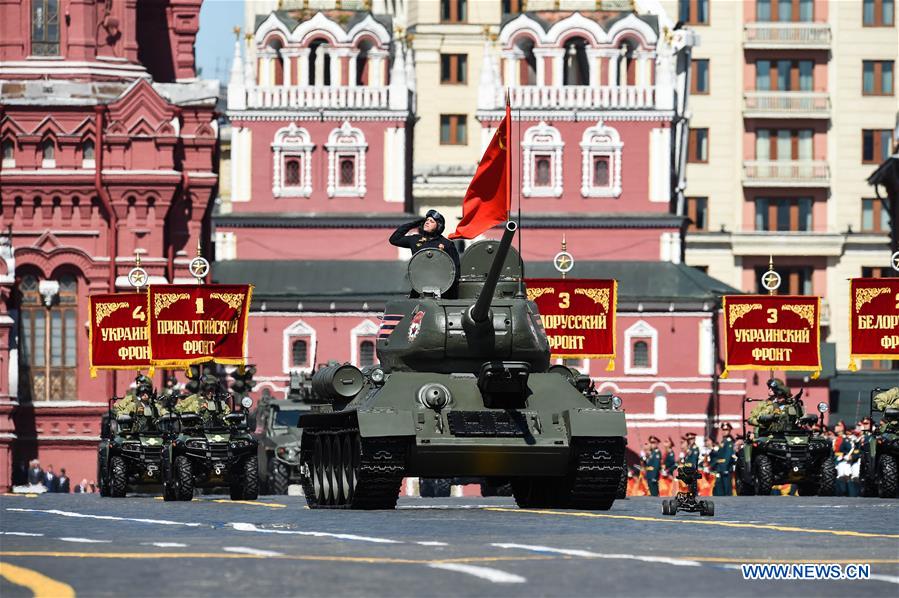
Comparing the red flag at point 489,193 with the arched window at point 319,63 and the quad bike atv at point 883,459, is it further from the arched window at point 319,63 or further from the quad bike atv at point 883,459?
the arched window at point 319,63

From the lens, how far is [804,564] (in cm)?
1881

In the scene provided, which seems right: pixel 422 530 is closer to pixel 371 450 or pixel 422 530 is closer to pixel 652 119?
pixel 371 450

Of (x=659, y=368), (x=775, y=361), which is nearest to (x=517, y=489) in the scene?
(x=775, y=361)

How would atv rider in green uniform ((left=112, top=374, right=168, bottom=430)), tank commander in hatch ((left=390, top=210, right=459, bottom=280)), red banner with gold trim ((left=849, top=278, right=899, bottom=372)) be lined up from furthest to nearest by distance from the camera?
red banner with gold trim ((left=849, top=278, right=899, bottom=372)), atv rider in green uniform ((left=112, top=374, right=168, bottom=430)), tank commander in hatch ((left=390, top=210, right=459, bottom=280))

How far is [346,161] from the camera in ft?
305

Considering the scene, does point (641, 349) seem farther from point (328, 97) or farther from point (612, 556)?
point (612, 556)

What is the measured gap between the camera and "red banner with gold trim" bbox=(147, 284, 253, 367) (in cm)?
5228

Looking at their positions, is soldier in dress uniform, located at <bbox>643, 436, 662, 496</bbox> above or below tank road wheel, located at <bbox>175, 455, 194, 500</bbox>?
below

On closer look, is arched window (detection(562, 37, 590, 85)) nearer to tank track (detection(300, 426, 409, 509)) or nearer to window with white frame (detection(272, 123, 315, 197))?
window with white frame (detection(272, 123, 315, 197))

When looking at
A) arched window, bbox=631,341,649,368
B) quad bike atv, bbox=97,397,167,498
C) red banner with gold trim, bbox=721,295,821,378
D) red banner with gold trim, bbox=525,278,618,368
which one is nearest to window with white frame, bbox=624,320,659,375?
arched window, bbox=631,341,649,368

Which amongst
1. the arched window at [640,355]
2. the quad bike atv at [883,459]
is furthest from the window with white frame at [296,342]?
the quad bike atv at [883,459]

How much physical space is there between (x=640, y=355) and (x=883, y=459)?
50.6 metres

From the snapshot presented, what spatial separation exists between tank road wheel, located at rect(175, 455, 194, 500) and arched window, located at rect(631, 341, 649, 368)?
2081 inches

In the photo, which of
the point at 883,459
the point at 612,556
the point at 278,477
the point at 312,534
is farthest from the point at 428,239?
the point at 278,477
